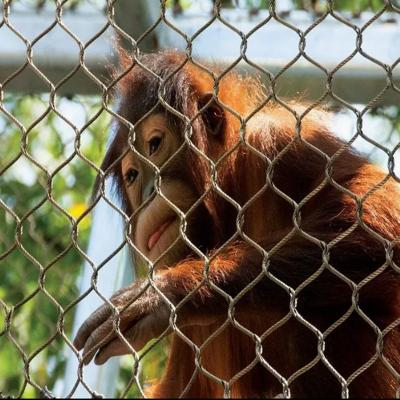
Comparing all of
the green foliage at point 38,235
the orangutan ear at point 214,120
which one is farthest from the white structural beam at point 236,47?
the green foliage at point 38,235

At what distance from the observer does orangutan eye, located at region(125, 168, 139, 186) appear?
2.35 meters

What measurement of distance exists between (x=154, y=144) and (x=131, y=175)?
4.1 inches

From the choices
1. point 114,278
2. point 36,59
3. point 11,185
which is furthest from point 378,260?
point 11,185

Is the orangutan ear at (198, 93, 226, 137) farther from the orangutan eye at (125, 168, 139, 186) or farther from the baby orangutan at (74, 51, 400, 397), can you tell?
the orangutan eye at (125, 168, 139, 186)

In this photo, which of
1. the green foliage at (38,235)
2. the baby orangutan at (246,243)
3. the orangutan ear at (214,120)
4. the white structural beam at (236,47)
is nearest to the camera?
the baby orangutan at (246,243)

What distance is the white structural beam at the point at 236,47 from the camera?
2.45 metres

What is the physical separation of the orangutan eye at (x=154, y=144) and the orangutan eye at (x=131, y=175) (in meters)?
0.07

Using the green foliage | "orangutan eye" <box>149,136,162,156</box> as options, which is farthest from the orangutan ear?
the green foliage

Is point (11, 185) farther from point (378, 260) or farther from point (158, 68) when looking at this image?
point (378, 260)

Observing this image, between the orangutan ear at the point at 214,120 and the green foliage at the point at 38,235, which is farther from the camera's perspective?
the green foliage at the point at 38,235

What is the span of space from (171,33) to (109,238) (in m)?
0.54

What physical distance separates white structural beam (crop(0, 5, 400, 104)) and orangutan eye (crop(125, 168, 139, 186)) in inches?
11.3

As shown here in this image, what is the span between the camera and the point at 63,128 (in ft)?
10.7

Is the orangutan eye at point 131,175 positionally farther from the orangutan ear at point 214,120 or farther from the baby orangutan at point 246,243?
the orangutan ear at point 214,120
